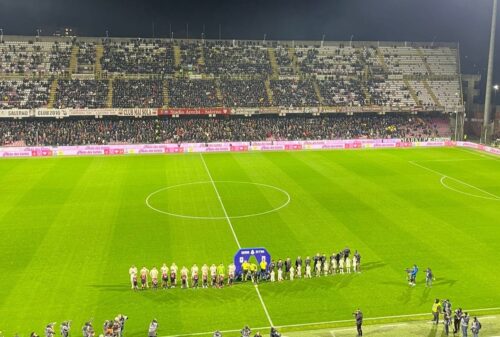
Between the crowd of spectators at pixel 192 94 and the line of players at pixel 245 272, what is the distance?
177ft

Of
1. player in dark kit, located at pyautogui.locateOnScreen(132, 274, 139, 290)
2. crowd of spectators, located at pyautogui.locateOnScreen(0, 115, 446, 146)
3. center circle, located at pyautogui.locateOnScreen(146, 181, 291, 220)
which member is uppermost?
crowd of spectators, located at pyautogui.locateOnScreen(0, 115, 446, 146)

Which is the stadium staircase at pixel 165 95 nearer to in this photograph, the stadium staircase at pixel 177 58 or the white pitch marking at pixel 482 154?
the stadium staircase at pixel 177 58

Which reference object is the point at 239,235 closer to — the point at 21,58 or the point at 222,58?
the point at 222,58

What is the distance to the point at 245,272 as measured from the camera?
2570cm

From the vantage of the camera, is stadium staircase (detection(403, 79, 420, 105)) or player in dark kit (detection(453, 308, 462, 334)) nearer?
player in dark kit (detection(453, 308, 462, 334))

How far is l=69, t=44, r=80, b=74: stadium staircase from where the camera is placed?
81637 mm

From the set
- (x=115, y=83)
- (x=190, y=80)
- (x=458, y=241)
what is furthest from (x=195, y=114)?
(x=458, y=241)

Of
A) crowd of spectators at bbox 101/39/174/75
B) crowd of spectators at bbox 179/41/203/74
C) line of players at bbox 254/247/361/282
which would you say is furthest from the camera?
crowd of spectators at bbox 179/41/203/74

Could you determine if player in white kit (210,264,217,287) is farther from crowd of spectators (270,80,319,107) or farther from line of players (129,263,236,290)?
crowd of spectators (270,80,319,107)

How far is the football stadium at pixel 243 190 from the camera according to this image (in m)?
22.7

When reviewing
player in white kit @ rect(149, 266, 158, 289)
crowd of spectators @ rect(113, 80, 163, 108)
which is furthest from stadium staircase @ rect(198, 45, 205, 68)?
player in white kit @ rect(149, 266, 158, 289)

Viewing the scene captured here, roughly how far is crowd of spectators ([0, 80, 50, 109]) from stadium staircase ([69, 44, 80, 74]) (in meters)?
4.59

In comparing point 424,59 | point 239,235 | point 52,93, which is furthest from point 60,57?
point 424,59

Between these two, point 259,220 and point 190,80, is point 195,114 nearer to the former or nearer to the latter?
point 190,80
